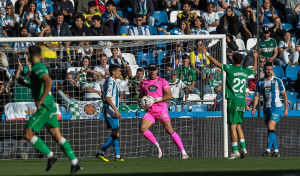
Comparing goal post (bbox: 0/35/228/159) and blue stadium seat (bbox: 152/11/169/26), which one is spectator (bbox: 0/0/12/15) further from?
blue stadium seat (bbox: 152/11/169/26)

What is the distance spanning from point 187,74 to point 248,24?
579 centimetres

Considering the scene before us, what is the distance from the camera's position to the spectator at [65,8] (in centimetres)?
1906

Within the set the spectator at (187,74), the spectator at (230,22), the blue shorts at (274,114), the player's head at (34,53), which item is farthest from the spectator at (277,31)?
the player's head at (34,53)

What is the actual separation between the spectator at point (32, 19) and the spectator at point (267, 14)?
7424 mm

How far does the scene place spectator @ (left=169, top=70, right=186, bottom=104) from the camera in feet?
49.1

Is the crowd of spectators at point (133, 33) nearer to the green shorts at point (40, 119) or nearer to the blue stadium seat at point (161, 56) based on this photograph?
the blue stadium seat at point (161, 56)

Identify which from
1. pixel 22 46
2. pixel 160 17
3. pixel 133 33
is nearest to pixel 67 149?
pixel 22 46

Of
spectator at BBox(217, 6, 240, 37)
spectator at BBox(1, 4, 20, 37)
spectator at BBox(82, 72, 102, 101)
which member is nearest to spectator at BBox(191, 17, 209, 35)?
spectator at BBox(217, 6, 240, 37)

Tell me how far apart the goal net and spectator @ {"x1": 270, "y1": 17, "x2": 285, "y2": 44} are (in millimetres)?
5118

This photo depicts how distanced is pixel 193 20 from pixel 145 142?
5555mm

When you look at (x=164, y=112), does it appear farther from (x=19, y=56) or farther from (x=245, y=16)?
(x=245, y=16)

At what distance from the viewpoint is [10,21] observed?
1822 cm

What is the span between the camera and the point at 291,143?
15.3 metres

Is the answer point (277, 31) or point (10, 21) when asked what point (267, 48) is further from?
point (10, 21)
